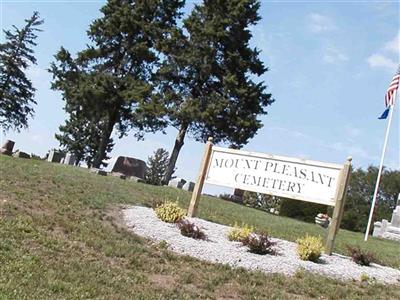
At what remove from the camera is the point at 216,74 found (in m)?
34.4

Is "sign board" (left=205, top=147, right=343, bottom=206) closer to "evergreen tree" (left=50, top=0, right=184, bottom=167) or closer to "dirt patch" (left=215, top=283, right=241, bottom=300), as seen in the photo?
"dirt patch" (left=215, top=283, right=241, bottom=300)

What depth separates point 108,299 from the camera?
21.0ft

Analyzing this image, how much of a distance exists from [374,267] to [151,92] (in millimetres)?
25815

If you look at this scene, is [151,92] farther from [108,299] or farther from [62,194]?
[108,299]

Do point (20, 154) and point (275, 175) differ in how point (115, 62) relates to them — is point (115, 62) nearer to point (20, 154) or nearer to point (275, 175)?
point (20, 154)

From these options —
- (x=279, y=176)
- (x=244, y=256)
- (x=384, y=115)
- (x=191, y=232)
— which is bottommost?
(x=244, y=256)

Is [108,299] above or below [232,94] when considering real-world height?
below

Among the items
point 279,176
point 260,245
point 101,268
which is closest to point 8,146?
point 279,176

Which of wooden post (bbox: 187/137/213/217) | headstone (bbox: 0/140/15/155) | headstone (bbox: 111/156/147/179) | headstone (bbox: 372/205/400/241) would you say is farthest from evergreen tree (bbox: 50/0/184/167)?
wooden post (bbox: 187/137/213/217)

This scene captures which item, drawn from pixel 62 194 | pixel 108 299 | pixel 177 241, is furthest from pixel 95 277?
pixel 62 194

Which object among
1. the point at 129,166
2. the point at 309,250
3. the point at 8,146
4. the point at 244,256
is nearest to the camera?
the point at 244,256

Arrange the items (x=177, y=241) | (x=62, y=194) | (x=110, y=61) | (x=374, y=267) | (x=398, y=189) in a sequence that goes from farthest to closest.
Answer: (x=398, y=189), (x=110, y=61), (x=62, y=194), (x=374, y=267), (x=177, y=241)

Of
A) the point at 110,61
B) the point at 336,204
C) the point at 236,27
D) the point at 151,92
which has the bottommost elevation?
the point at 336,204

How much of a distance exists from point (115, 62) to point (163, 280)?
33.6 m
